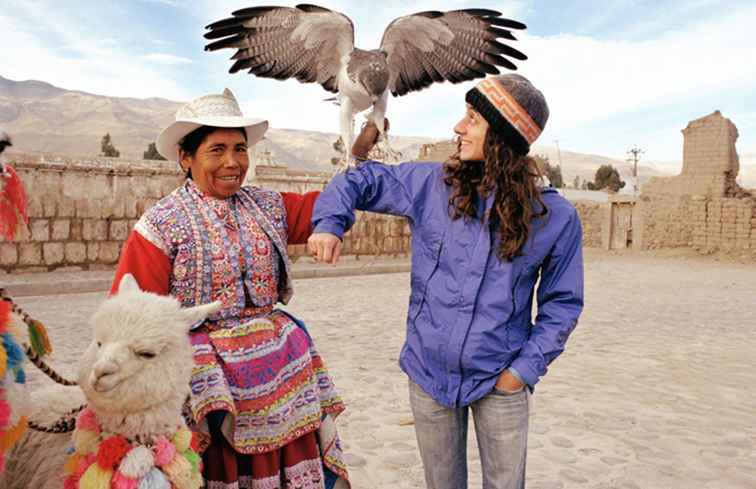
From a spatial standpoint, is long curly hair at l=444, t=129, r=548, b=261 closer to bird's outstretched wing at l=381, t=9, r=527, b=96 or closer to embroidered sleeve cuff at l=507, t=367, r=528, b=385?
embroidered sleeve cuff at l=507, t=367, r=528, b=385

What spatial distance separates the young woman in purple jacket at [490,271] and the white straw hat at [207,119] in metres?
0.38

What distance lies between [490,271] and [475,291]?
0.28 ft

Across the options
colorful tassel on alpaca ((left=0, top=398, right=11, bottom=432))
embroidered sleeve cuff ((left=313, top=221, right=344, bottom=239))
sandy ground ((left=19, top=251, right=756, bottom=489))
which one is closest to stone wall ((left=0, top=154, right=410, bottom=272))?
sandy ground ((left=19, top=251, right=756, bottom=489))

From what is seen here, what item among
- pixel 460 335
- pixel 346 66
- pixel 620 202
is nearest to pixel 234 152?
pixel 346 66

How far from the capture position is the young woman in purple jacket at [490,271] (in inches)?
73.2

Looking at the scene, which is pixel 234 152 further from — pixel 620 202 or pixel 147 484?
pixel 620 202

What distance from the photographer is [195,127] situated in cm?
202

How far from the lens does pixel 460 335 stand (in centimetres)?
187

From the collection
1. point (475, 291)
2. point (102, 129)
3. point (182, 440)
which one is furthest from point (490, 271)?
point (102, 129)

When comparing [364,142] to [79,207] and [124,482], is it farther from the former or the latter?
[79,207]

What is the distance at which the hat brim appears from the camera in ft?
6.42

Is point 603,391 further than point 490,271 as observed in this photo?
Yes

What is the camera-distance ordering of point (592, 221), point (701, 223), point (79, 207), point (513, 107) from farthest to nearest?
point (592, 221), point (701, 223), point (79, 207), point (513, 107)

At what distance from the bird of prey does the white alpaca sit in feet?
4.02
